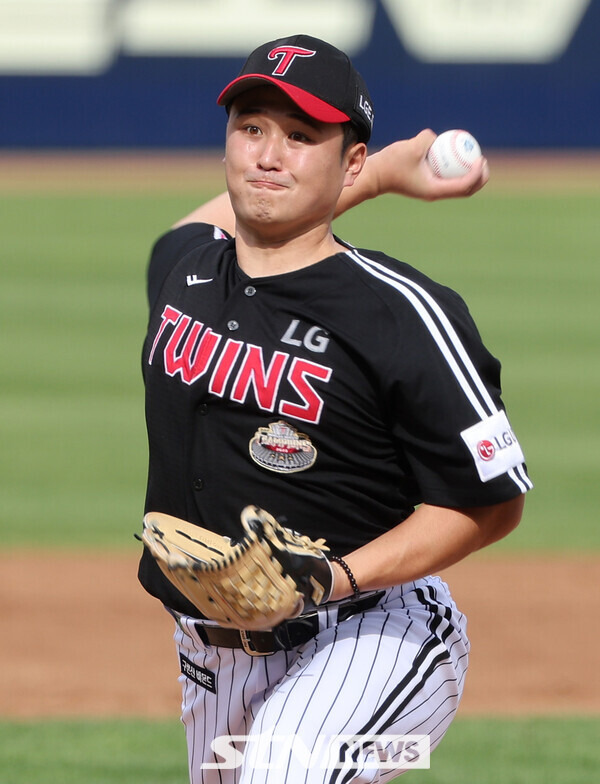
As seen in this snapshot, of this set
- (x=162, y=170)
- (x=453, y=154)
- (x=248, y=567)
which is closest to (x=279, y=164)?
(x=453, y=154)

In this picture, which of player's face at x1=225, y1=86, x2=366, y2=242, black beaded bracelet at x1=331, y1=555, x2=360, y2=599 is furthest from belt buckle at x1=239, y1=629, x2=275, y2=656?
player's face at x1=225, y1=86, x2=366, y2=242

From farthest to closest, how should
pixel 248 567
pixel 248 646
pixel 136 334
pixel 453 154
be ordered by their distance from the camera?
pixel 136 334 < pixel 453 154 < pixel 248 646 < pixel 248 567

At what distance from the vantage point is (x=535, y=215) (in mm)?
18453

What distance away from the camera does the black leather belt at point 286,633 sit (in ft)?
9.23

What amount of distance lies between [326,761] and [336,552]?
45 centimetres

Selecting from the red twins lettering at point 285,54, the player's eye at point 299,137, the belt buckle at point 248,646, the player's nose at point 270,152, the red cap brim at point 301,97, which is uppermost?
the red twins lettering at point 285,54

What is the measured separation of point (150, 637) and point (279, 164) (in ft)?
12.1

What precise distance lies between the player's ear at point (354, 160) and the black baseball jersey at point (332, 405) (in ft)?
0.61

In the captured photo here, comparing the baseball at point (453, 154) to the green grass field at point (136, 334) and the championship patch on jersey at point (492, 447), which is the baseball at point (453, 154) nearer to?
the championship patch on jersey at point (492, 447)

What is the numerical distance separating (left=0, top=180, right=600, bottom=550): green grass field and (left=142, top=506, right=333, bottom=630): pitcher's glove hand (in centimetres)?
486

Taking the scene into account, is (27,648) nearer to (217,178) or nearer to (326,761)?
(326,761)

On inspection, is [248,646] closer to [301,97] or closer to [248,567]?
[248,567]

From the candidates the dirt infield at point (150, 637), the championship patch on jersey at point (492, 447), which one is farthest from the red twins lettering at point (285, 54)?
the dirt infield at point (150, 637)

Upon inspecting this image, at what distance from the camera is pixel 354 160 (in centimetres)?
295
